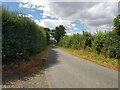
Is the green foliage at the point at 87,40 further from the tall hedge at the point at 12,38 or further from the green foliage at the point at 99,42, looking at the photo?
the tall hedge at the point at 12,38

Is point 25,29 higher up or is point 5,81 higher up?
point 25,29

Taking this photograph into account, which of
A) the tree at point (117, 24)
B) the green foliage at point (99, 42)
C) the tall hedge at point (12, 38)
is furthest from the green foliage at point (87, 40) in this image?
the tall hedge at point (12, 38)

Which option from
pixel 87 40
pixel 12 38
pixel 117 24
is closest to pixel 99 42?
pixel 117 24

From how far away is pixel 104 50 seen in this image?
Result: 2347cm

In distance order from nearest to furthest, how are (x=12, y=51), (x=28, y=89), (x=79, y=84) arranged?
(x=28, y=89) < (x=79, y=84) < (x=12, y=51)

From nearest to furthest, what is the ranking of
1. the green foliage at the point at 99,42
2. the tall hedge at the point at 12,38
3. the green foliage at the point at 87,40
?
the tall hedge at the point at 12,38 < the green foliage at the point at 99,42 < the green foliage at the point at 87,40

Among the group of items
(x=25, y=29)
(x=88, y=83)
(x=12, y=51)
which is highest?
(x=25, y=29)

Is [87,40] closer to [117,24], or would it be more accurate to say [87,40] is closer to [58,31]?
[117,24]

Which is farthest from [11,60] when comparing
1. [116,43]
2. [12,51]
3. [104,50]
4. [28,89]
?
[104,50]

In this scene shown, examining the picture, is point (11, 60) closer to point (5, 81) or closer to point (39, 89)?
point (5, 81)

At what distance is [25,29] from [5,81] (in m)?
6.04

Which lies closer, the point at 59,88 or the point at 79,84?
the point at 59,88

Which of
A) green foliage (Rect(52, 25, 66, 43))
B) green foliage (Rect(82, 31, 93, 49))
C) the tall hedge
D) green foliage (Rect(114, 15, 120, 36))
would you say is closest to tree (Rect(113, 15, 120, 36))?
green foliage (Rect(114, 15, 120, 36))

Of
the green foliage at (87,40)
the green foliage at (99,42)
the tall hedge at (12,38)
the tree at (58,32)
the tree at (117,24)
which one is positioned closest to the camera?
the tall hedge at (12,38)
